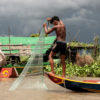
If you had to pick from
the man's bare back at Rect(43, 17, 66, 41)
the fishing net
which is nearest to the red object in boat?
the fishing net

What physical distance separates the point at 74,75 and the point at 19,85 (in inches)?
182

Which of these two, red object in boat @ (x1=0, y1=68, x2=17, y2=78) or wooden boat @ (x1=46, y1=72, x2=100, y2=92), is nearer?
wooden boat @ (x1=46, y1=72, x2=100, y2=92)

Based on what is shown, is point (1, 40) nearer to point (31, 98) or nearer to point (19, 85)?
point (19, 85)

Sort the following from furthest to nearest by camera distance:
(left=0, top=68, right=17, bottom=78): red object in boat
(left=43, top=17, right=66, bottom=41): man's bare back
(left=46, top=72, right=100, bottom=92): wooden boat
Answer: (left=0, top=68, right=17, bottom=78): red object in boat < (left=43, top=17, right=66, bottom=41): man's bare back < (left=46, top=72, right=100, bottom=92): wooden boat

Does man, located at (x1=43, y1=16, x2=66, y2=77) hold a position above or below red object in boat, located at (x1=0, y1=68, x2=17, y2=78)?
above

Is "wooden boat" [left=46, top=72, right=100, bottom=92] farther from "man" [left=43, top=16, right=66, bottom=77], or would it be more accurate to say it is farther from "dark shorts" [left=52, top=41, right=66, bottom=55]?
"dark shorts" [left=52, top=41, right=66, bottom=55]

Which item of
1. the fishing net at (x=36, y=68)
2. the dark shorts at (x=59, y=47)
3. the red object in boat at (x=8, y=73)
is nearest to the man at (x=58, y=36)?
the dark shorts at (x=59, y=47)

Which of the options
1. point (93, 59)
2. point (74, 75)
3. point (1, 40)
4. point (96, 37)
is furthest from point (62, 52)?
point (1, 40)

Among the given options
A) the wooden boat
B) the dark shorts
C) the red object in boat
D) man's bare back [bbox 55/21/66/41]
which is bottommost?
the red object in boat

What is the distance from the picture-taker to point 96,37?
12922 millimetres

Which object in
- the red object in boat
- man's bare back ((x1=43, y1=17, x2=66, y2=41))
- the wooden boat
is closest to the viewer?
the wooden boat

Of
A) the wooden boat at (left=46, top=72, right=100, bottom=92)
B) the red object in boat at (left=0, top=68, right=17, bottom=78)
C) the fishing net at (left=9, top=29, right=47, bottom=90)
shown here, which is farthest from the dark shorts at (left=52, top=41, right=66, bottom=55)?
the red object in boat at (left=0, top=68, right=17, bottom=78)

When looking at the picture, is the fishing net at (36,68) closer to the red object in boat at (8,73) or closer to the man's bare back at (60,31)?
the man's bare back at (60,31)

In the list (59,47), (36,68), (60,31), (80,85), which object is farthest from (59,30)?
(80,85)
